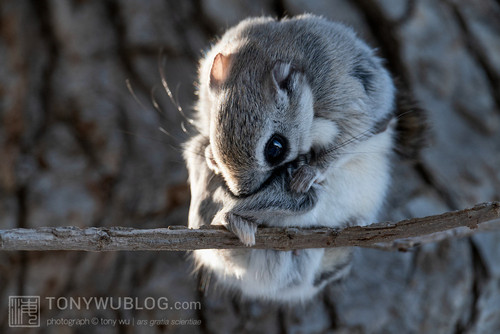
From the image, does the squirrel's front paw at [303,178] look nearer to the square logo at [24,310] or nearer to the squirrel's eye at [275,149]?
the squirrel's eye at [275,149]

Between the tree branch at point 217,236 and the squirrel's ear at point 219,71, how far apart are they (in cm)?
64

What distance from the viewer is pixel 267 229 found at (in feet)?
6.61

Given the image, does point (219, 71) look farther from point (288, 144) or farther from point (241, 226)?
point (241, 226)

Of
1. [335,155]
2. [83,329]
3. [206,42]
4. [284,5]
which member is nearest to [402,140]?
[335,155]

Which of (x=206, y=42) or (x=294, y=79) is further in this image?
(x=206, y=42)

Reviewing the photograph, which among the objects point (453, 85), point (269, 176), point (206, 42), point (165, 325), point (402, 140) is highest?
point (206, 42)

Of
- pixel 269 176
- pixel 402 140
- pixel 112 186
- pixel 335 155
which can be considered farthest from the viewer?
pixel 112 186

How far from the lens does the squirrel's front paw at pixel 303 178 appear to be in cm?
215

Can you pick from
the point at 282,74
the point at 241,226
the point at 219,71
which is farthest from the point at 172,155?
the point at 241,226

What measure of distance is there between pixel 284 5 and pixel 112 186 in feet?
5.21

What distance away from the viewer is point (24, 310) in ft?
10.5

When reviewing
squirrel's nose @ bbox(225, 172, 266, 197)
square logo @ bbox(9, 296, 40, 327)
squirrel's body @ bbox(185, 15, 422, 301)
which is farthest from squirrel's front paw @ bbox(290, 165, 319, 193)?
square logo @ bbox(9, 296, 40, 327)

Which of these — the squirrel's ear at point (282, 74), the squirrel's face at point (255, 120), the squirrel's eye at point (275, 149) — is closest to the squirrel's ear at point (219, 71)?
the squirrel's face at point (255, 120)

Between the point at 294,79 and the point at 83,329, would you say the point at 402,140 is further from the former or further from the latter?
the point at 83,329
